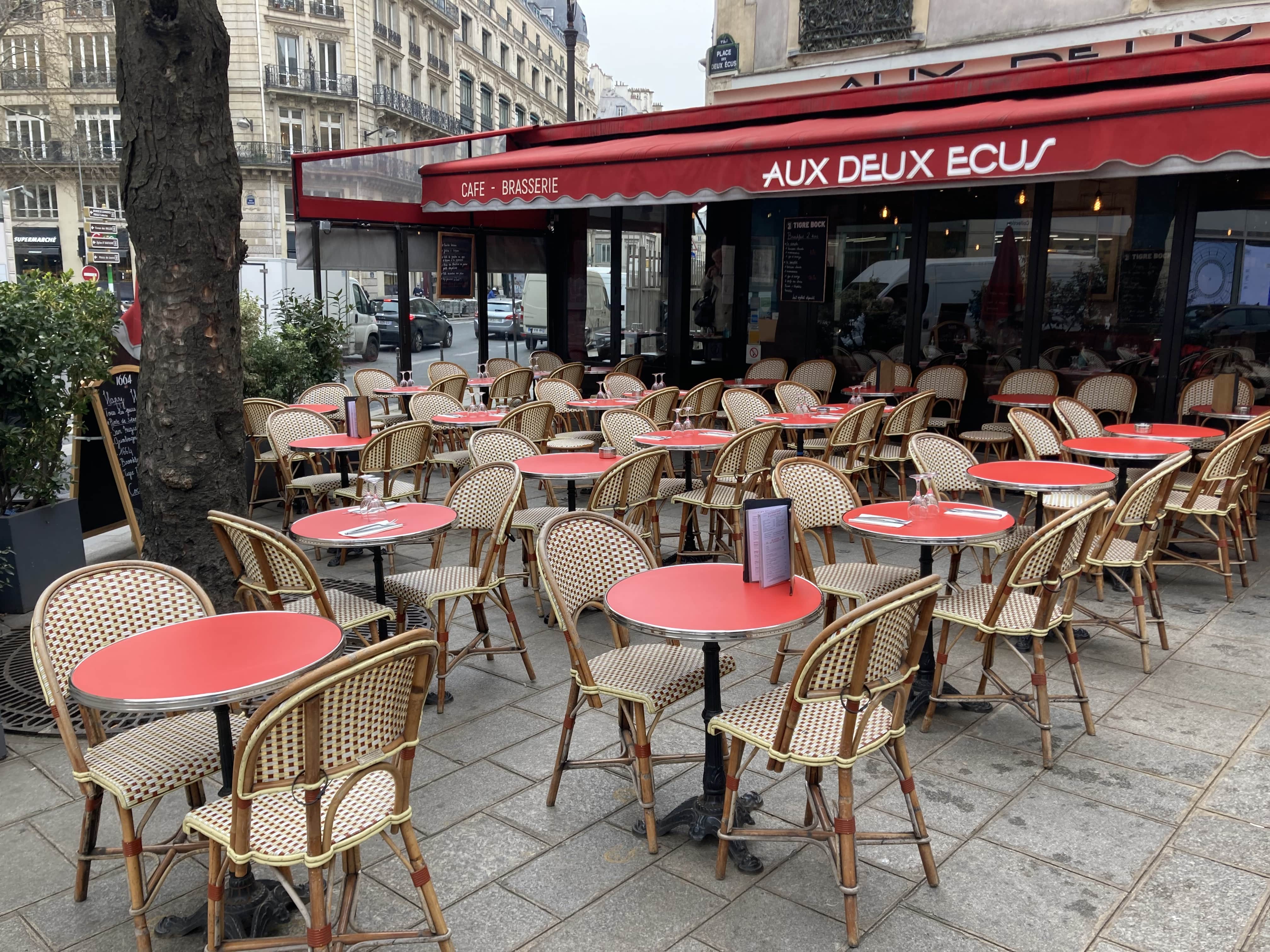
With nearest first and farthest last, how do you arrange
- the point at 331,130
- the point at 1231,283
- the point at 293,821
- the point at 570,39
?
1. the point at 293,821
2. the point at 1231,283
3. the point at 570,39
4. the point at 331,130

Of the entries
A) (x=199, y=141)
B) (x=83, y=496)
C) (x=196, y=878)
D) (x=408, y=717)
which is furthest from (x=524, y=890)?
(x=83, y=496)

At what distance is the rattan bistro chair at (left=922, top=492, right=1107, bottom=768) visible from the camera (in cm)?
342

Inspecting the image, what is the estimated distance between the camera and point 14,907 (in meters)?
2.69

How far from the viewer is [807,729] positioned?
2.70 metres

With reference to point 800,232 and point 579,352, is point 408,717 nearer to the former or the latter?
point 800,232

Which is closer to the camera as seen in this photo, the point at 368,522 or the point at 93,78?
the point at 368,522

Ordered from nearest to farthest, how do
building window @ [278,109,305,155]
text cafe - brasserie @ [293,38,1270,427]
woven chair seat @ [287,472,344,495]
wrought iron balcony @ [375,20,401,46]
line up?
text cafe - brasserie @ [293,38,1270,427] < woven chair seat @ [287,472,344,495] < building window @ [278,109,305,155] < wrought iron balcony @ [375,20,401,46]

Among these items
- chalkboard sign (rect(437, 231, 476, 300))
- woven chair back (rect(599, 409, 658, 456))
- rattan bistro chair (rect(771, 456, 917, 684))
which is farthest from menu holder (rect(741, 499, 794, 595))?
chalkboard sign (rect(437, 231, 476, 300))

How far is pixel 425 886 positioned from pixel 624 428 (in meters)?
4.15

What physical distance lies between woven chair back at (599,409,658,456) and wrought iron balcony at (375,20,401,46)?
4457 cm

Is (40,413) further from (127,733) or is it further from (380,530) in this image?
(127,733)

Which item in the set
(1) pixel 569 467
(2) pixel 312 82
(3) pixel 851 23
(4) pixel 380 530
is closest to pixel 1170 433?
(1) pixel 569 467

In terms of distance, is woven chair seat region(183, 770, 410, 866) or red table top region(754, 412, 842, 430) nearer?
woven chair seat region(183, 770, 410, 866)

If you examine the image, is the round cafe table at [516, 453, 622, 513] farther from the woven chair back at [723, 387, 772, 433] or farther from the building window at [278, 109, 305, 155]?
the building window at [278, 109, 305, 155]
